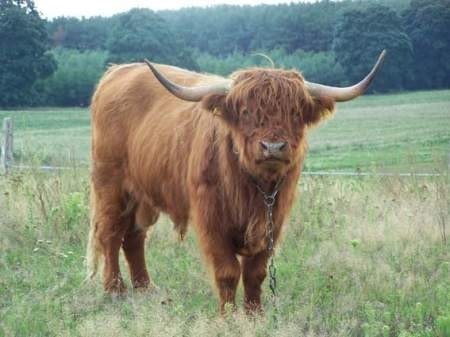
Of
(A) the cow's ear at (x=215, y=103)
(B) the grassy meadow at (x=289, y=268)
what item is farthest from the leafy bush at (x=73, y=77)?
(A) the cow's ear at (x=215, y=103)

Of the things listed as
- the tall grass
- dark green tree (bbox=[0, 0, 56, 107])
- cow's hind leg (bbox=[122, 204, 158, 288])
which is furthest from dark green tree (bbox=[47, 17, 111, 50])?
cow's hind leg (bbox=[122, 204, 158, 288])

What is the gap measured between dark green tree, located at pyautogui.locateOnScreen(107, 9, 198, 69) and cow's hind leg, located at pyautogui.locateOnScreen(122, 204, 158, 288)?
1580 cm

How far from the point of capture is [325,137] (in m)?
22.7

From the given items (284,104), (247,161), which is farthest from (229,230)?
(284,104)

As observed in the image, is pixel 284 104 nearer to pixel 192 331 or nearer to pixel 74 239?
pixel 192 331

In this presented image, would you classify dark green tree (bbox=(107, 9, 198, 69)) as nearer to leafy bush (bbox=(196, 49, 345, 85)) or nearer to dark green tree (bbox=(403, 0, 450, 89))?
leafy bush (bbox=(196, 49, 345, 85))

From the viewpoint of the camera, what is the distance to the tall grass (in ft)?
15.2

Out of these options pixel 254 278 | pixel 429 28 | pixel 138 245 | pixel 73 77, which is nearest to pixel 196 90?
pixel 254 278

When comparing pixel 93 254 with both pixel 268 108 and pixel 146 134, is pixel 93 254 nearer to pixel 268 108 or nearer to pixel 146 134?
pixel 146 134

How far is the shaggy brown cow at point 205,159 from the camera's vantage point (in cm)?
459

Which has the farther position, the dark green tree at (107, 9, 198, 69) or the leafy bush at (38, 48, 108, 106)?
the leafy bush at (38, 48, 108, 106)

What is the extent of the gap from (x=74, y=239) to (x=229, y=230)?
3014 millimetres

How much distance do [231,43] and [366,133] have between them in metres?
4.42

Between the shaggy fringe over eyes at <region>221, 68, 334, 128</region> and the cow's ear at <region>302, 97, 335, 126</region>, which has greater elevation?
the shaggy fringe over eyes at <region>221, 68, 334, 128</region>
